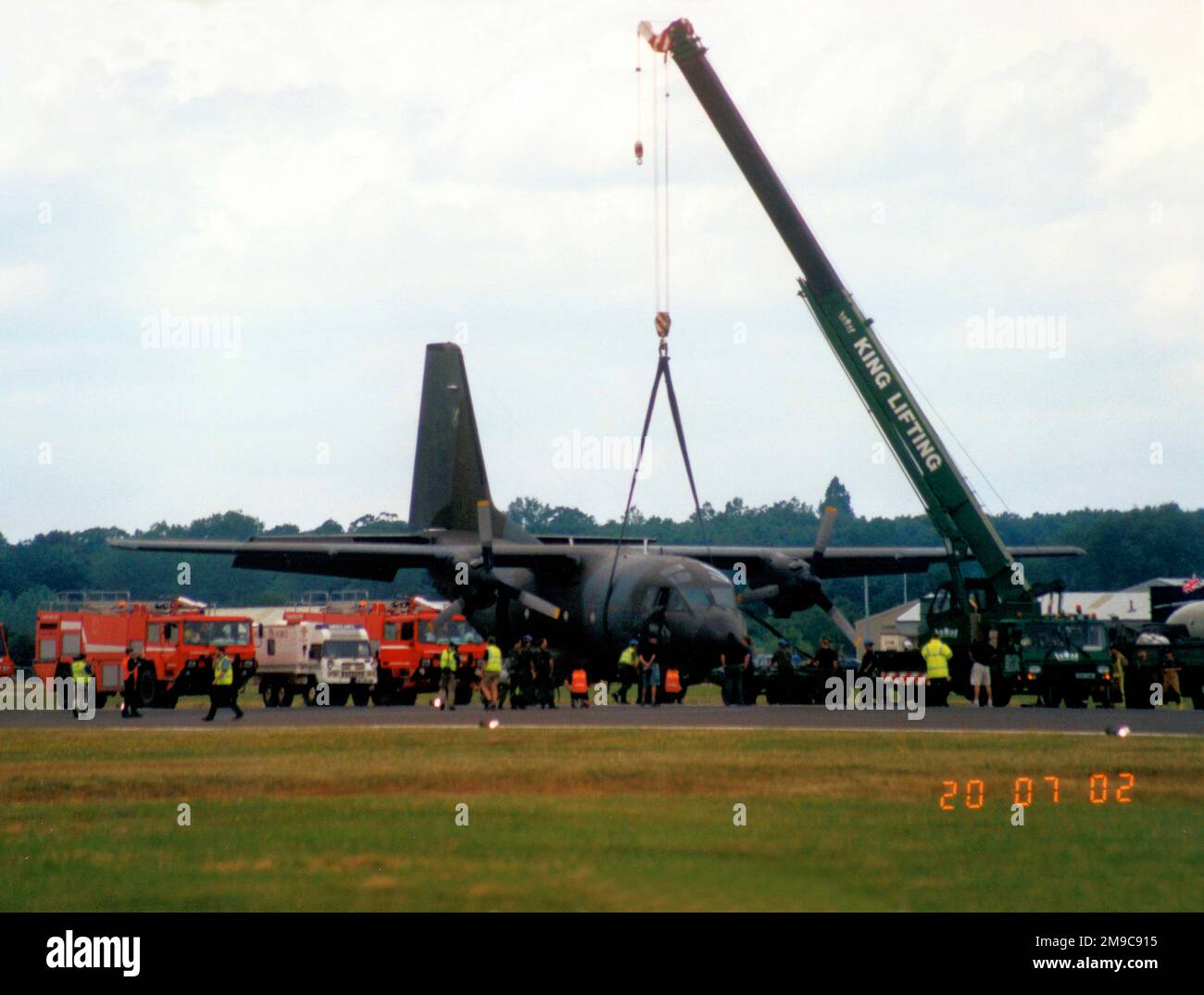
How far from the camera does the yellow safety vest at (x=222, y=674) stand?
37000 mm

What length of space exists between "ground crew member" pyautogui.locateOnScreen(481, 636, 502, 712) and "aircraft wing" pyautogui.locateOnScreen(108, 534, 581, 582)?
744cm

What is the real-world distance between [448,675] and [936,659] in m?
11.3

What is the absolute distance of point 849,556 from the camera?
51.4m

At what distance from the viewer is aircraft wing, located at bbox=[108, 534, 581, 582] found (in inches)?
1885

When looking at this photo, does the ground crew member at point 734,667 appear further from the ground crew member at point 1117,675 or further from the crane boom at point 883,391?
Result: the ground crew member at point 1117,675

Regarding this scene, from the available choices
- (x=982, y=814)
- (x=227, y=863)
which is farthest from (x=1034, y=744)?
(x=227, y=863)

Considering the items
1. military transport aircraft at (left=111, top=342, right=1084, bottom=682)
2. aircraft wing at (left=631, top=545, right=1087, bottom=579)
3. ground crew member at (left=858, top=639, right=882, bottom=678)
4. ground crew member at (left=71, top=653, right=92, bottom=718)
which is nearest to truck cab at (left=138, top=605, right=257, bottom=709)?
ground crew member at (left=71, top=653, right=92, bottom=718)

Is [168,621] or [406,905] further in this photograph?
[168,621]

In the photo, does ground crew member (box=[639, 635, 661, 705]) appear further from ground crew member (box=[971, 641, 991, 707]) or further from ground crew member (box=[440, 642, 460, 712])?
ground crew member (box=[971, 641, 991, 707])

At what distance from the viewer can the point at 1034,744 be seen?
84.1ft

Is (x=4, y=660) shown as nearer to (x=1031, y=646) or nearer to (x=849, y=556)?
(x=849, y=556)

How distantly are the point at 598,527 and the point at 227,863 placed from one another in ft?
498
